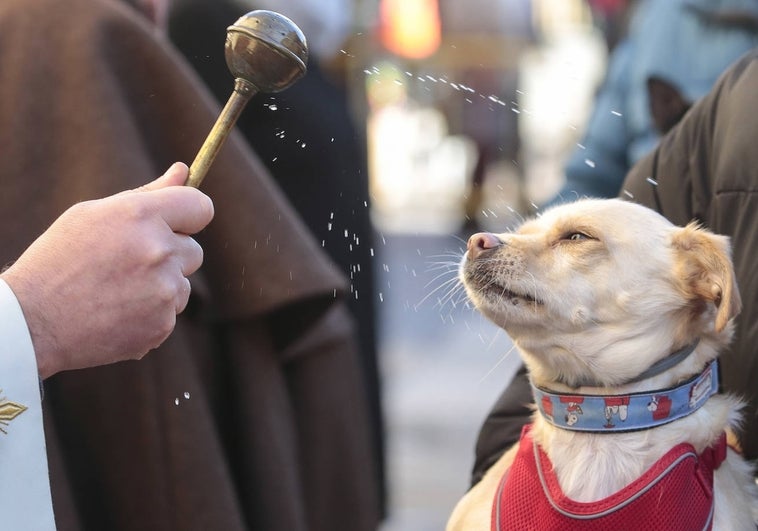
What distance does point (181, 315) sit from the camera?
1936 millimetres

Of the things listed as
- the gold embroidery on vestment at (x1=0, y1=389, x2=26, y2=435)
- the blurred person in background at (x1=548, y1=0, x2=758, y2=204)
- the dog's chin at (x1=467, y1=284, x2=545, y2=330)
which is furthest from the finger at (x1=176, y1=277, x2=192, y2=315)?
the blurred person in background at (x1=548, y1=0, x2=758, y2=204)

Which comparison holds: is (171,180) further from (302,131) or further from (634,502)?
(302,131)

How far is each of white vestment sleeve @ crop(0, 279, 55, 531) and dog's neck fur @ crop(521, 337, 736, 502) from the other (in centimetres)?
84

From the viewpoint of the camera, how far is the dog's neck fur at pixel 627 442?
1693 mm

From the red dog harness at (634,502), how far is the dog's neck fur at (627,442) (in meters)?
0.04

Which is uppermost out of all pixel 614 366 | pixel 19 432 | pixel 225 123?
pixel 225 123

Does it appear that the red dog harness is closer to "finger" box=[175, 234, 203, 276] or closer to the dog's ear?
the dog's ear

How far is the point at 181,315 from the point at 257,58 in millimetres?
714

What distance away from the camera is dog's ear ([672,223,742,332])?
1.65m

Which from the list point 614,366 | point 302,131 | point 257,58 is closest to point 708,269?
point 614,366

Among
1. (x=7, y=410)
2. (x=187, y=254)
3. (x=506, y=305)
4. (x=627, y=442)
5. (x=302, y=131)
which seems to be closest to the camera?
(x=7, y=410)

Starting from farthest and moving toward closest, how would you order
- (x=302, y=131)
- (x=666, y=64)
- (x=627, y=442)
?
(x=666, y=64) → (x=302, y=131) → (x=627, y=442)

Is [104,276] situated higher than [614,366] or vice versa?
[104,276]

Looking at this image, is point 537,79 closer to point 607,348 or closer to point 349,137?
point 349,137
